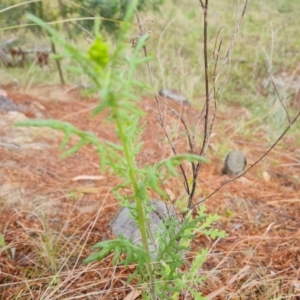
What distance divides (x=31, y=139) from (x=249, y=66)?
4.20 m

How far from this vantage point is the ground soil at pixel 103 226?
3.75ft

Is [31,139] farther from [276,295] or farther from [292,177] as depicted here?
[276,295]

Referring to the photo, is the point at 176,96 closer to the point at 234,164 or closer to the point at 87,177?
the point at 234,164

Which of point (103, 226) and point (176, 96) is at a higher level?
point (103, 226)

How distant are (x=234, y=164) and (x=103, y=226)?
0.98 m

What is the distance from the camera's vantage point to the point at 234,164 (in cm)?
216

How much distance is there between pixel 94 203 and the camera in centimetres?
170

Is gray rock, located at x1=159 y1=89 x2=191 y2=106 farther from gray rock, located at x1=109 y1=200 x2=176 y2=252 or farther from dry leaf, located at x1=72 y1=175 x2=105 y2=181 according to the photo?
gray rock, located at x1=109 y1=200 x2=176 y2=252

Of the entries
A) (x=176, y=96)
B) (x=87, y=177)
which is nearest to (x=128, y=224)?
(x=87, y=177)

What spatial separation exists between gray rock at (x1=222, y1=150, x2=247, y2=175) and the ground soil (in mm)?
58

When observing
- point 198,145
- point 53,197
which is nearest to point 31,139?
point 53,197

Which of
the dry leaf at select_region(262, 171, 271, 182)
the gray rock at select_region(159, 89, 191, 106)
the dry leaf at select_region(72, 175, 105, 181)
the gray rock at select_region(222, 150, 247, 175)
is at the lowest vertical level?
the gray rock at select_region(159, 89, 191, 106)

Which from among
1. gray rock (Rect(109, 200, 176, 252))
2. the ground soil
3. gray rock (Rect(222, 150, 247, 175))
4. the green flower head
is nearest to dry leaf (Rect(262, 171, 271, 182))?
the ground soil

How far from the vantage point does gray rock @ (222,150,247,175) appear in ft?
7.01
